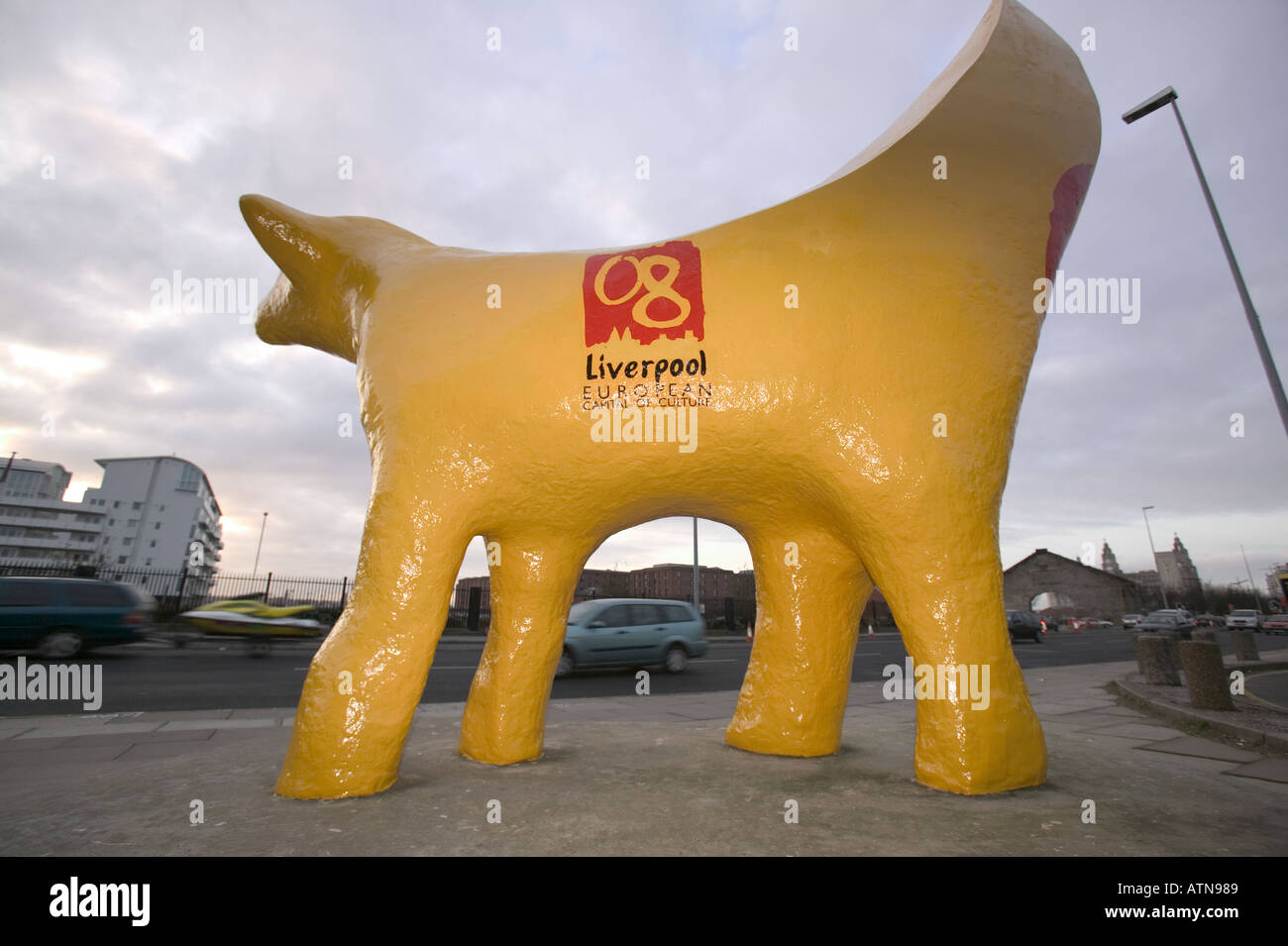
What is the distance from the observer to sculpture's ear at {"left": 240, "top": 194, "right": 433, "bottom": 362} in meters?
4.39

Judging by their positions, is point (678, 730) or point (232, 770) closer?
point (232, 770)

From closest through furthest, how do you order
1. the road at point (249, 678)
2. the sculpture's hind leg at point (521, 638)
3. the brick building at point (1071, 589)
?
the sculpture's hind leg at point (521, 638), the road at point (249, 678), the brick building at point (1071, 589)

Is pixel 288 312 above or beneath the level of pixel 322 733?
above

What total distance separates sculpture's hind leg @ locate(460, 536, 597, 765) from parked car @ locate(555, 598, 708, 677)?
6.34 metres

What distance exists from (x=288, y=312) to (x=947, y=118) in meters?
4.74

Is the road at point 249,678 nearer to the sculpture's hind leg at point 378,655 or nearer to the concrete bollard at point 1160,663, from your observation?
the concrete bollard at point 1160,663

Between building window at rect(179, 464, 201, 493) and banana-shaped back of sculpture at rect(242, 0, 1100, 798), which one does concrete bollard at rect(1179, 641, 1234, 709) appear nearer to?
banana-shaped back of sculpture at rect(242, 0, 1100, 798)

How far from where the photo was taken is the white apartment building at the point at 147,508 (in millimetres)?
56656

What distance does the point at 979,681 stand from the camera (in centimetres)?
330

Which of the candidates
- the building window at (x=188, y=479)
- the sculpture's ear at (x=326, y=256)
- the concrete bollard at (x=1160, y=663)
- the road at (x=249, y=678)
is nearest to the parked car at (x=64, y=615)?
the road at (x=249, y=678)

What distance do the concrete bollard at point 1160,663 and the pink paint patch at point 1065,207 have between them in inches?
317

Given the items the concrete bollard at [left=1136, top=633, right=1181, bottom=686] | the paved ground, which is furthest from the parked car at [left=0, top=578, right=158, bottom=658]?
the concrete bollard at [left=1136, top=633, right=1181, bottom=686]
